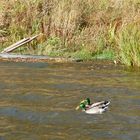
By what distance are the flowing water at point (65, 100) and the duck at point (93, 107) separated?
15cm

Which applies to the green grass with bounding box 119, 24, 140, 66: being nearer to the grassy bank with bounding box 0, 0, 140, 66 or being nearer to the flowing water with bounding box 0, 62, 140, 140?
the flowing water with bounding box 0, 62, 140, 140

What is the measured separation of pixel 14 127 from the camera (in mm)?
12617

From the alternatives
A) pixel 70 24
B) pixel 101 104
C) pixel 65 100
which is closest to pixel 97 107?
pixel 101 104

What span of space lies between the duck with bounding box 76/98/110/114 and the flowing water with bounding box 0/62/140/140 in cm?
15

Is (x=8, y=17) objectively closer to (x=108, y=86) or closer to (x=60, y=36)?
(x=60, y=36)

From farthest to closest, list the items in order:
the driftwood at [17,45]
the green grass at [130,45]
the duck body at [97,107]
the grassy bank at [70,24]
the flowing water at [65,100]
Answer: the driftwood at [17,45] → the grassy bank at [70,24] → the green grass at [130,45] → the duck body at [97,107] → the flowing water at [65,100]

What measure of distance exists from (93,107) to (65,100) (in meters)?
1.39

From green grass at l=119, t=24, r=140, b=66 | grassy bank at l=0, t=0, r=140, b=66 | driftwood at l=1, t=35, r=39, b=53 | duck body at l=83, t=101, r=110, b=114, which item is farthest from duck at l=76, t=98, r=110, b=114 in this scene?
driftwood at l=1, t=35, r=39, b=53

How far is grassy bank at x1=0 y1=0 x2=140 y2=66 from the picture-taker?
2272 centimetres

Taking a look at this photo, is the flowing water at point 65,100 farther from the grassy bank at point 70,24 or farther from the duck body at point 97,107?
the grassy bank at point 70,24

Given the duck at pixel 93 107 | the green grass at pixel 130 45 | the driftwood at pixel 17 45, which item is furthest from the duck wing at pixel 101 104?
the driftwood at pixel 17 45

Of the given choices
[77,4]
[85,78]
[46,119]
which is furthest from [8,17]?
[46,119]

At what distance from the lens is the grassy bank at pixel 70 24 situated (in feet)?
74.5

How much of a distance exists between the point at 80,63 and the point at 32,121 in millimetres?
8255
